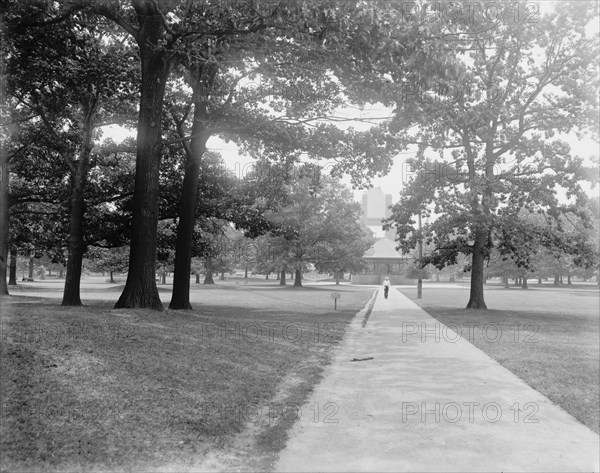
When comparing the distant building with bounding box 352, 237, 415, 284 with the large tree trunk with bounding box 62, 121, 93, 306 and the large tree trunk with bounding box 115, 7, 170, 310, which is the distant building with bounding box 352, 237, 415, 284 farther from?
the large tree trunk with bounding box 115, 7, 170, 310

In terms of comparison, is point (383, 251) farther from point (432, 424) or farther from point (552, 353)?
point (432, 424)

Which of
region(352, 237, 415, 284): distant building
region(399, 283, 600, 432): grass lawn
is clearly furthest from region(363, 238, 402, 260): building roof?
region(399, 283, 600, 432): grass lawn

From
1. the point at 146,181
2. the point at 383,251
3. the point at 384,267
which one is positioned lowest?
the point at 384,267

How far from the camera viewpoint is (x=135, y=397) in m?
5.65

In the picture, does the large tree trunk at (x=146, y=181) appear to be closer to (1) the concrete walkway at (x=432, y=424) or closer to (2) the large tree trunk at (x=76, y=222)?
(1) the concrete walkway at (x=432, y=424)

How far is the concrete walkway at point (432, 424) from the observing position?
4.41 m

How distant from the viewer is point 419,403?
641cm

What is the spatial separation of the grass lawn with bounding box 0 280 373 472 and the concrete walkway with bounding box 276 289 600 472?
419mm

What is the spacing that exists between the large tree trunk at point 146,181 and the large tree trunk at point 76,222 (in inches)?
304

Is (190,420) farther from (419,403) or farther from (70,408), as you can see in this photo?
(419,403)

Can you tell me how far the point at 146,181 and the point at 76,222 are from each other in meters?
8.15

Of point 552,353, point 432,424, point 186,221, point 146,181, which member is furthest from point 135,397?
point 186,221

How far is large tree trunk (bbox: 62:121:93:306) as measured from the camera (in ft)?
62.7

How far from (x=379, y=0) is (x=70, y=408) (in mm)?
7034
